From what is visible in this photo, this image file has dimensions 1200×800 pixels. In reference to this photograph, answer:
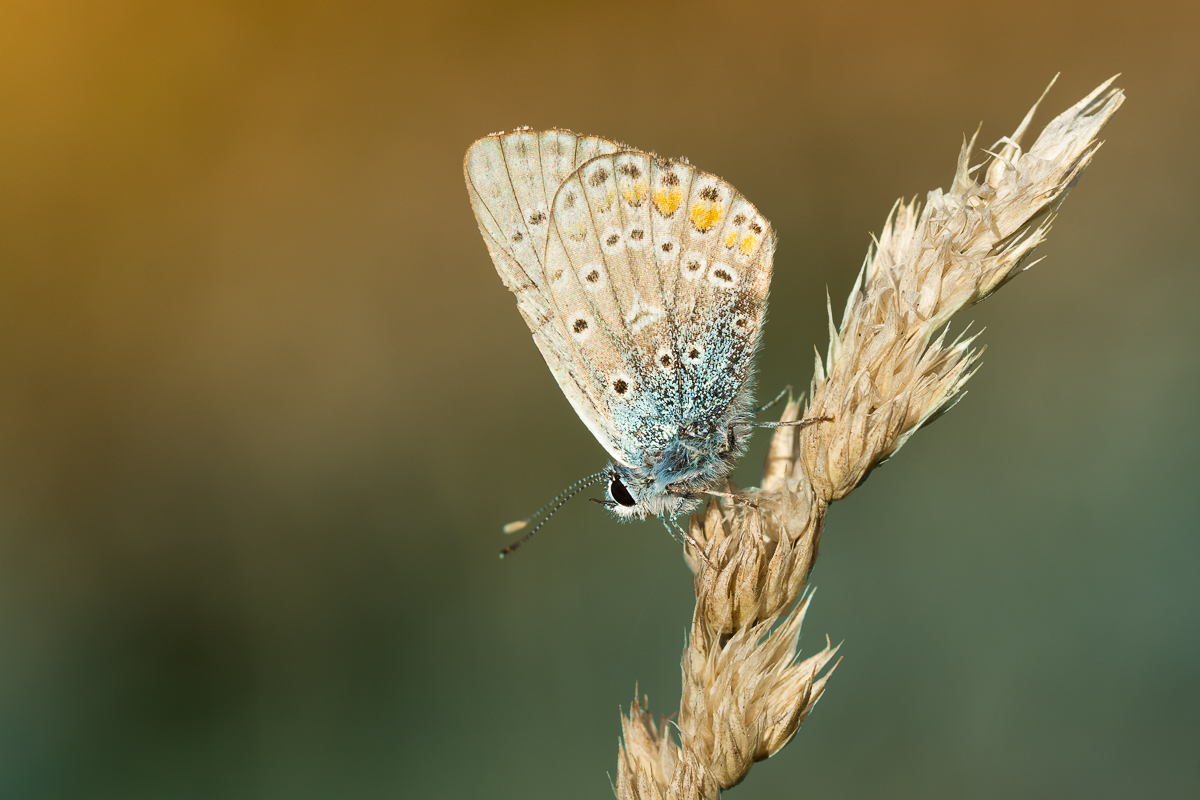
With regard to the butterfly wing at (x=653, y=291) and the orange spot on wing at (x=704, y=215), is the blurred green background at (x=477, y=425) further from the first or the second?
the orange spot on wing at (x=704, y=215)

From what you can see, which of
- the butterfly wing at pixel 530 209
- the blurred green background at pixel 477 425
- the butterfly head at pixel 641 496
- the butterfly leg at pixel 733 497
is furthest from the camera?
the blurred green background at pixel 477 425

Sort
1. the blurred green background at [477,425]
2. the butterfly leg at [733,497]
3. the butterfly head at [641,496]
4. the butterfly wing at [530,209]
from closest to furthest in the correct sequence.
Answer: the butterfly leg at [733,497] < the butterfly head at [641,496] < the butterfly wing at [530,209] < the blurred green background at [477,425]

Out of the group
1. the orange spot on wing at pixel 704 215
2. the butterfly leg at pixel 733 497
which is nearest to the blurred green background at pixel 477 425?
the butterfly leg at pixel 733 497

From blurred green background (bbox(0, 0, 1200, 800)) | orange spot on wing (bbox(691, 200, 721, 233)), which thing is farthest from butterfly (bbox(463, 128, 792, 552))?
blurred green background (bbox(0, 0, 1200, 800))

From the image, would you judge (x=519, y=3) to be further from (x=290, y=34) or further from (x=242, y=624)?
(x=242, y=624)

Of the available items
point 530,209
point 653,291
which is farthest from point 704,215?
point 530,209

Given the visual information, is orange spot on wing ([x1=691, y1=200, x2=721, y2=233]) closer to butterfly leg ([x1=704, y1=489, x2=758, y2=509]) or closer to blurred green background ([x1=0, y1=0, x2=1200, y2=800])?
butterfly leg ([x1=704, y1=489, x2=758, y2=509])

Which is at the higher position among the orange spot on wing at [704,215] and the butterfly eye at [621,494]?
the orange spot on wing at [704,215]

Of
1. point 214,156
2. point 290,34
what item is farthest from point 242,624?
point 290,34
